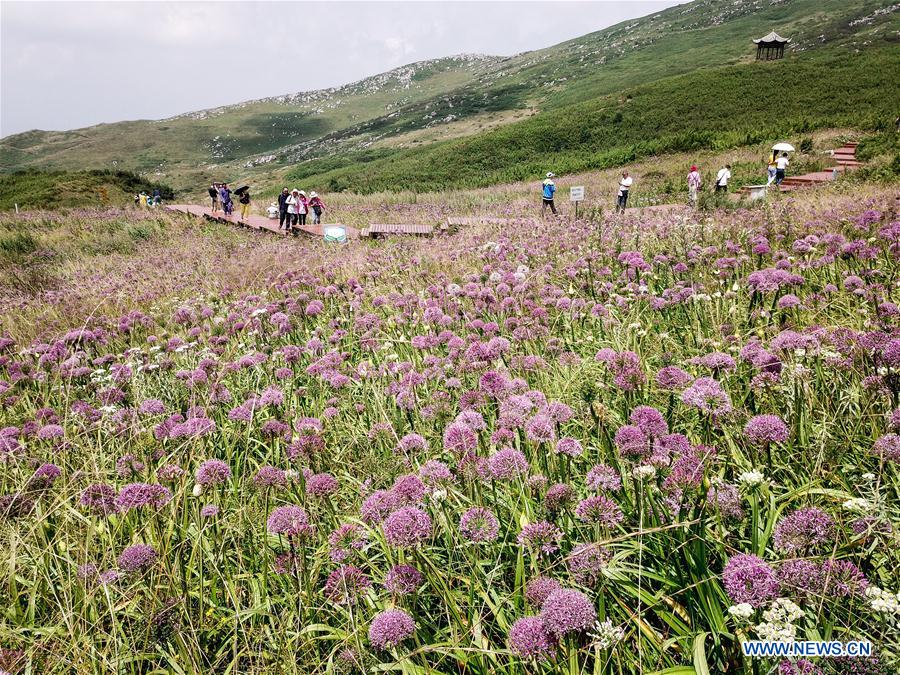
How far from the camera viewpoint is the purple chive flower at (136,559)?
1.77 meters

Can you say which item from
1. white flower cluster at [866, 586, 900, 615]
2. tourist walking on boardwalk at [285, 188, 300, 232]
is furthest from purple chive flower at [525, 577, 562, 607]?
tourist walking on boardwalk at [285, 188, 300, 232]

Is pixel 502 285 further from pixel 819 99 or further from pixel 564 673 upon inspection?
pixel 819 99

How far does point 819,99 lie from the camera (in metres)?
34.7

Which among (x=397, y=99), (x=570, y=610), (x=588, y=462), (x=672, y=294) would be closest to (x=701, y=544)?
(x=570, y=610)

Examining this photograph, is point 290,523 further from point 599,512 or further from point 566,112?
point 566,112

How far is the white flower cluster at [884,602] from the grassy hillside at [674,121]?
1309 inches

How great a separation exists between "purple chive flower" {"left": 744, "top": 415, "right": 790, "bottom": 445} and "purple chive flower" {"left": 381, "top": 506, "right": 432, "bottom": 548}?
4.11 feet

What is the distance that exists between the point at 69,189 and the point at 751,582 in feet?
147

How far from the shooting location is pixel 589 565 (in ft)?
4.84

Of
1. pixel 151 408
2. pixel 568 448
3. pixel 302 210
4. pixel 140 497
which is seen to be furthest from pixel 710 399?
pixel 302 210

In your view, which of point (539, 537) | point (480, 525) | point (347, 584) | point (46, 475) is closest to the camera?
point (539, 537)

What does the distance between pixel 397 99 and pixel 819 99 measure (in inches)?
6243

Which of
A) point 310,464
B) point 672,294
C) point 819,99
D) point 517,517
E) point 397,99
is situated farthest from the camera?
point 397,99

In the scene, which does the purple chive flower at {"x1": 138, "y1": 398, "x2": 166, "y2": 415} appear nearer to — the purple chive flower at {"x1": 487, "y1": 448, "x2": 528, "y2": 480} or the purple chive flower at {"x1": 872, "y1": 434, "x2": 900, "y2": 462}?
the purple chive flower at {"x1": 487, "y1": 448, "x2": 528, "y2": 480}
